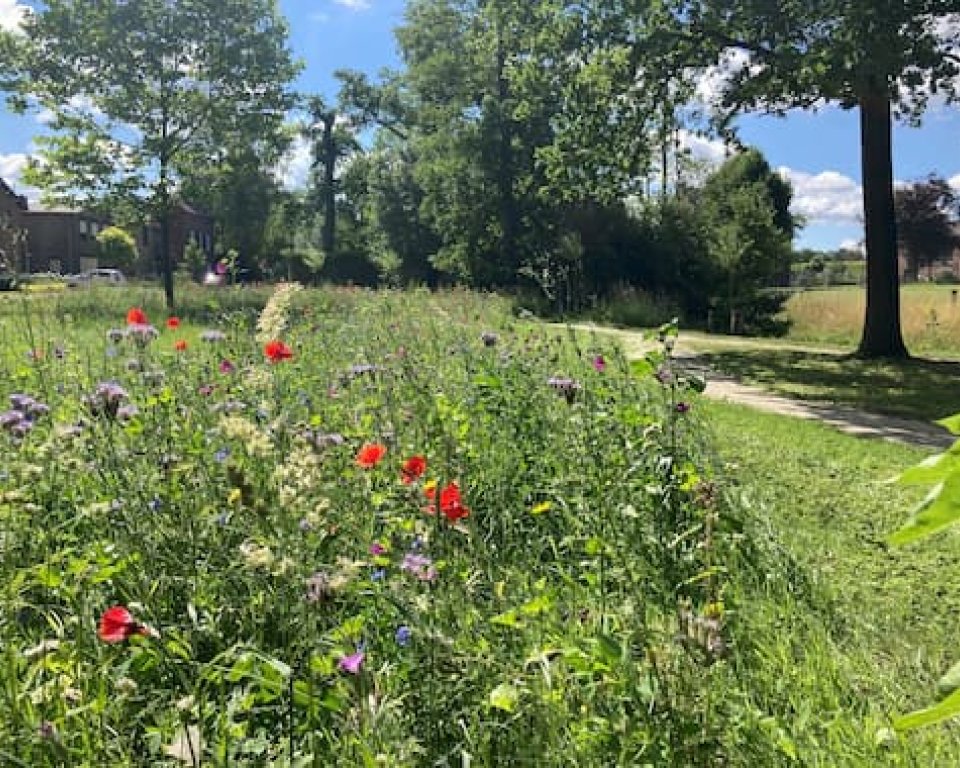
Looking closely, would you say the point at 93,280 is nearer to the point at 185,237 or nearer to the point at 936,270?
the point at 185,237

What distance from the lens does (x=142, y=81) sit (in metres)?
20.6

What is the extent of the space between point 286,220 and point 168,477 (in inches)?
1869

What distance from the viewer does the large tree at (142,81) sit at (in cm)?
2038

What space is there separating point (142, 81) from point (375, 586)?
21546 mm

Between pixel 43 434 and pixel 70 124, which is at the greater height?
pixel 70 124

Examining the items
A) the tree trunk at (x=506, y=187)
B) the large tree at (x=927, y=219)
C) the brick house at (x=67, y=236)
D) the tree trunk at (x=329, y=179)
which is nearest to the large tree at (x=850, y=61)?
the tree trunk at (x=506, y=187)

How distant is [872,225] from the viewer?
13484 millimetres

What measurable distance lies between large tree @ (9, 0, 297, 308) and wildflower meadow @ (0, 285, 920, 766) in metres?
18.1

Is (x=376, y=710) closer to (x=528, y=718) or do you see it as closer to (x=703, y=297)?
(x=528, y=718)

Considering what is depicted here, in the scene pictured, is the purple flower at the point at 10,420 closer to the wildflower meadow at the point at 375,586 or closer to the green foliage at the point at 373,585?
the wildflower meadow at the point at 375,586

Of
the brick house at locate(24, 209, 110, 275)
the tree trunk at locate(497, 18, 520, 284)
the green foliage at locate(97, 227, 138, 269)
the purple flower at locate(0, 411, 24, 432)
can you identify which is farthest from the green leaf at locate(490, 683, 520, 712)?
the brick house at locate(24, 209, 110, 275)

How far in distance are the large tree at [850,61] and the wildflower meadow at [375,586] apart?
812cm

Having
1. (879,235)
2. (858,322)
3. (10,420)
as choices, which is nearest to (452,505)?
(10,420)

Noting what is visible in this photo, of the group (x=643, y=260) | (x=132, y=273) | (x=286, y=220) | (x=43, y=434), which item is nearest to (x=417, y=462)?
(x=43, y=434)
